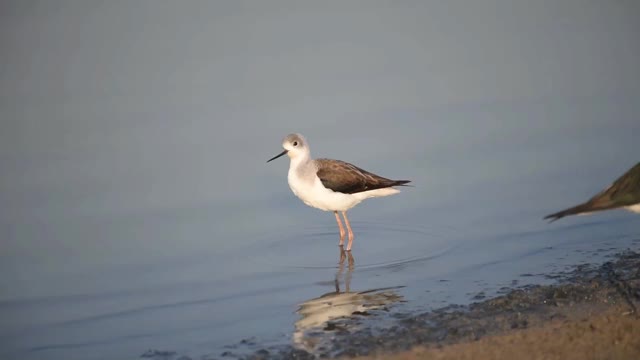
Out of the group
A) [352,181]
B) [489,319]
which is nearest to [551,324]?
[489,319]

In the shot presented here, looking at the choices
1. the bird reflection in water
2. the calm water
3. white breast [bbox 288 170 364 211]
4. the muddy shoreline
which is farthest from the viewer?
white breast [bbox 288 170 364 211]

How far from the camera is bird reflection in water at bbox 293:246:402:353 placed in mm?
6524

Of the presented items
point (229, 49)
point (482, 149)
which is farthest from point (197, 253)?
point (229, 49)

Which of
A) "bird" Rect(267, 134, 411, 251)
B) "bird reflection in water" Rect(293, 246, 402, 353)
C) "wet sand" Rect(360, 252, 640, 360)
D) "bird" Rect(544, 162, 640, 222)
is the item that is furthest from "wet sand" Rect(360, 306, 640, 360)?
"bird" Rect(267, 134, 411, 251)

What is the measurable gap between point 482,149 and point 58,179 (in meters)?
5.03

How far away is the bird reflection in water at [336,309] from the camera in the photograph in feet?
21.4

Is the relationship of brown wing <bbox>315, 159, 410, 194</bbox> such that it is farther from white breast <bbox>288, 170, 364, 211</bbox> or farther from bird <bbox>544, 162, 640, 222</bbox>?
bird <bbox>544, 162, 640, 222</bbox>

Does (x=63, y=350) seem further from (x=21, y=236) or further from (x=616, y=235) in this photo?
(x=616, y=235)

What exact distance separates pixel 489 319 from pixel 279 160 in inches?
228

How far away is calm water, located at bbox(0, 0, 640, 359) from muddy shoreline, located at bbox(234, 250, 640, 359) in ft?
0.98

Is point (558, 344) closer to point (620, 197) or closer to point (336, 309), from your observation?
point (620, 197)

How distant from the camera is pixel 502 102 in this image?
44.1 feet

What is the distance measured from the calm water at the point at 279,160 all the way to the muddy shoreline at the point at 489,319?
0.98ft

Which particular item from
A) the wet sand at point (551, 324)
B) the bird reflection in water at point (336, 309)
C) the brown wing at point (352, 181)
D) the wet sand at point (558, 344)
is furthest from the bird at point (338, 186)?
the wet sand at point (558, 344)
